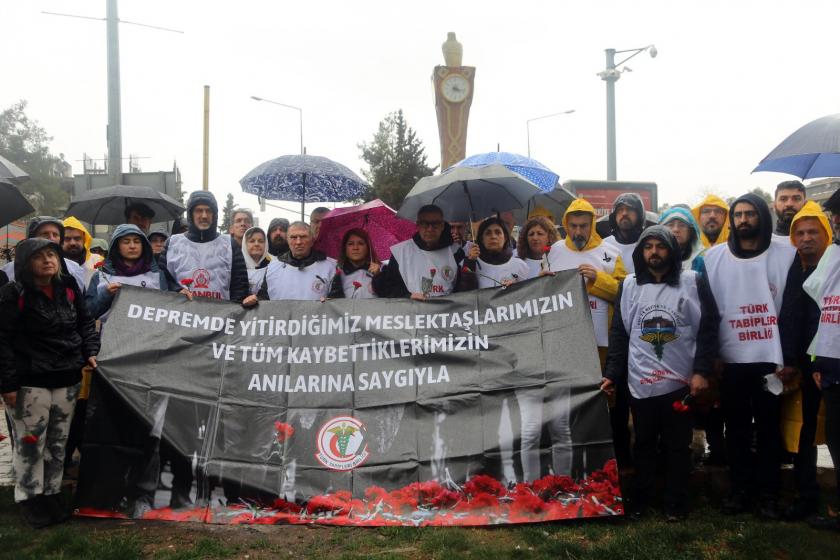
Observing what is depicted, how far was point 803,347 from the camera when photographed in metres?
4.45

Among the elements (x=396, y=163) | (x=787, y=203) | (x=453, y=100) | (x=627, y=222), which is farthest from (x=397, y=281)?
(x=396, y=163)

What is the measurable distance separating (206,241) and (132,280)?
2.12 ft

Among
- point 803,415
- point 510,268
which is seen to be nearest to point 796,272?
point 803,415

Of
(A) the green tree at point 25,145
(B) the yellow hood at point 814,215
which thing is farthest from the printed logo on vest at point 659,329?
(A) the green tree at point 25,145

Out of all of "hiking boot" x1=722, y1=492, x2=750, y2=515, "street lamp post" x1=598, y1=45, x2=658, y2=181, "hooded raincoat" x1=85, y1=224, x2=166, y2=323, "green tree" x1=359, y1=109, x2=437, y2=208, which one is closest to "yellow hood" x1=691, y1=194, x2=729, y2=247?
"hiking boot" x1=722, y1=492, x2=750, y2=515

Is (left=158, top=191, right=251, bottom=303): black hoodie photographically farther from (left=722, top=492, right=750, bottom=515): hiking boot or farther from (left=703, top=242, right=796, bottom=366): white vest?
(left=722, top=492, right=750, bottom=515): hiking boot

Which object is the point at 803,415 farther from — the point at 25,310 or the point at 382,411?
the point at 25,310

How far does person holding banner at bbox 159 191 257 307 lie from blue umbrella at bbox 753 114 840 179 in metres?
4.18

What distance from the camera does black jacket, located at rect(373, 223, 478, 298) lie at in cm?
561

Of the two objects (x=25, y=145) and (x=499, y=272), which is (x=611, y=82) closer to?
(x=499, y=272)

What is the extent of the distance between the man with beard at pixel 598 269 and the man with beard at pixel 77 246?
3.93 meters

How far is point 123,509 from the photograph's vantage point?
460 centimetres

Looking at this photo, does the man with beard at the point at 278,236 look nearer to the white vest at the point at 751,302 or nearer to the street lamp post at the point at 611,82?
the white vest at the point at 751,302

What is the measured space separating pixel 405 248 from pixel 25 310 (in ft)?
9.08
